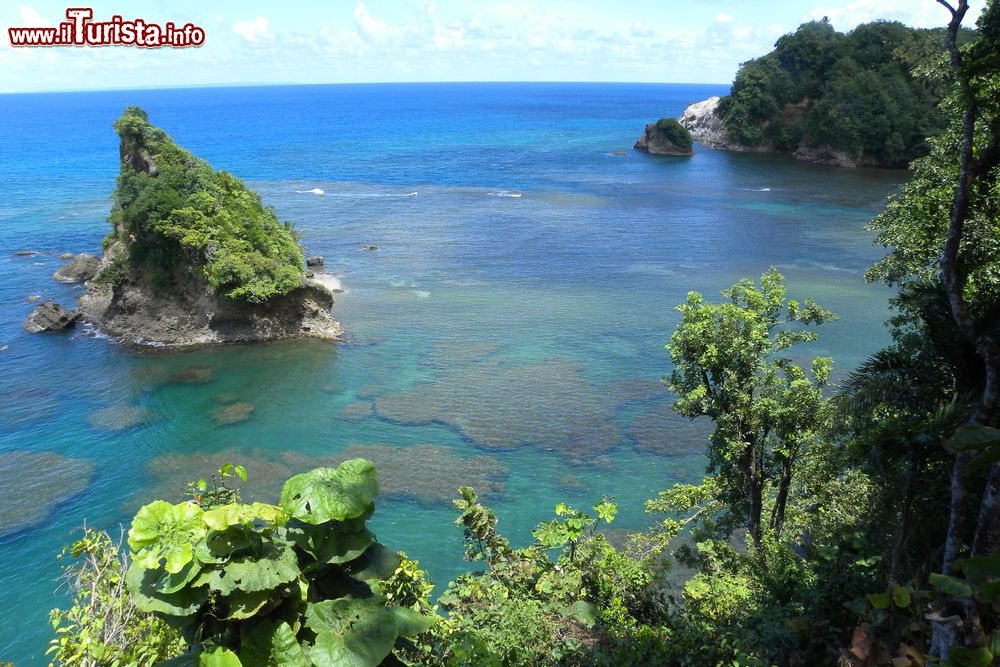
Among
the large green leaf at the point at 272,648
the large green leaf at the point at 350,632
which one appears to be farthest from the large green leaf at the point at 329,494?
the large green leaf at the point at 272,648

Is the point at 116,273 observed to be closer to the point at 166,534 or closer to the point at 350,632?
the point at 166,534

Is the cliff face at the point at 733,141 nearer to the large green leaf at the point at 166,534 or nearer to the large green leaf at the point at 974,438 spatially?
the large green leaf at the point at 974,438

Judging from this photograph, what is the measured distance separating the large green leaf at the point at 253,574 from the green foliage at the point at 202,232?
→ 114 feet

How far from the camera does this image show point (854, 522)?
1661 centimetres

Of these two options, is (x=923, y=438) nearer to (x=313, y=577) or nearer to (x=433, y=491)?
(x=313, y=577)

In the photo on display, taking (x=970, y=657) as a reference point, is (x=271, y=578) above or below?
below

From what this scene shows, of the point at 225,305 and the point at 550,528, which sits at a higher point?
the point at 550,528

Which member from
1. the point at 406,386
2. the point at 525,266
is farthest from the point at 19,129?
the point at 406,386

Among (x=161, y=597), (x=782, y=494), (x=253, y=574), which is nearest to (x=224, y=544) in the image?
(x=253, y=574)

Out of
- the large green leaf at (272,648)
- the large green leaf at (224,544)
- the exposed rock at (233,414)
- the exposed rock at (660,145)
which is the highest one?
the exposed rock at (660,145)

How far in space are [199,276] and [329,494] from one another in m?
38.0

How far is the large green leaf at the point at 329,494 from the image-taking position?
7691mm

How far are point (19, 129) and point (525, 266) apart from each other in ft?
651

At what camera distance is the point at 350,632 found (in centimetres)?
761
